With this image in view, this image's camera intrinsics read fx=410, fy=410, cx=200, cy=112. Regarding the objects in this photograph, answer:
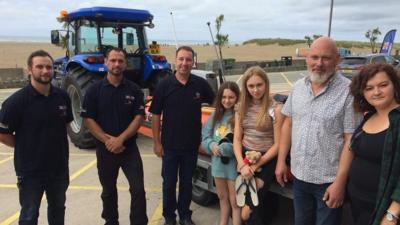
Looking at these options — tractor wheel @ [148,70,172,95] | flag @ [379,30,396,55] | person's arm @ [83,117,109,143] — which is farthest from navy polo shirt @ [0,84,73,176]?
flag @ [379,30,396,55]

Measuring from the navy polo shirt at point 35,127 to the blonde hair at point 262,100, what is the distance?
1.38 meters

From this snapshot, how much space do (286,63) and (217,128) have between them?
2493cm

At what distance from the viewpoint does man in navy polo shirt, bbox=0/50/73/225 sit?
298 centimetres

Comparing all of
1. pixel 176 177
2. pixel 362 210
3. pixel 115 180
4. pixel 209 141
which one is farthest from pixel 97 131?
pixel 362 210

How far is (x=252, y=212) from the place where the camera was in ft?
10.1

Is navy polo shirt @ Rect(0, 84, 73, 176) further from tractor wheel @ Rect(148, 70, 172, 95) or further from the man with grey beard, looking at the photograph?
tractor wheel @ Rect(148, 70, 172, 95)

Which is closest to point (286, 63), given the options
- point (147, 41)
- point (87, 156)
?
point (147, 41)

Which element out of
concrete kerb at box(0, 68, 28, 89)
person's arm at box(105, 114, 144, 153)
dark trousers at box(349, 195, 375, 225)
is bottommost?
concrete kerb at box(0, 68, 28, 89)

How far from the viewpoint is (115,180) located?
Answer: 11.9 ft

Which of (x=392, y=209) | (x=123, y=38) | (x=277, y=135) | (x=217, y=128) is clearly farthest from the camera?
(x=123, y=38)

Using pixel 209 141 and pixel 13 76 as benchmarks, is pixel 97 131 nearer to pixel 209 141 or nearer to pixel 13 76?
pixel 209 141

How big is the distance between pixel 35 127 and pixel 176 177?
1325 millimetres

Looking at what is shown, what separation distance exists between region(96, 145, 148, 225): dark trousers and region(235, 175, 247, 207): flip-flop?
2.99ft

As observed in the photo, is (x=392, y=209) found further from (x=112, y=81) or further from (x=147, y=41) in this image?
(x=147, y=41)
